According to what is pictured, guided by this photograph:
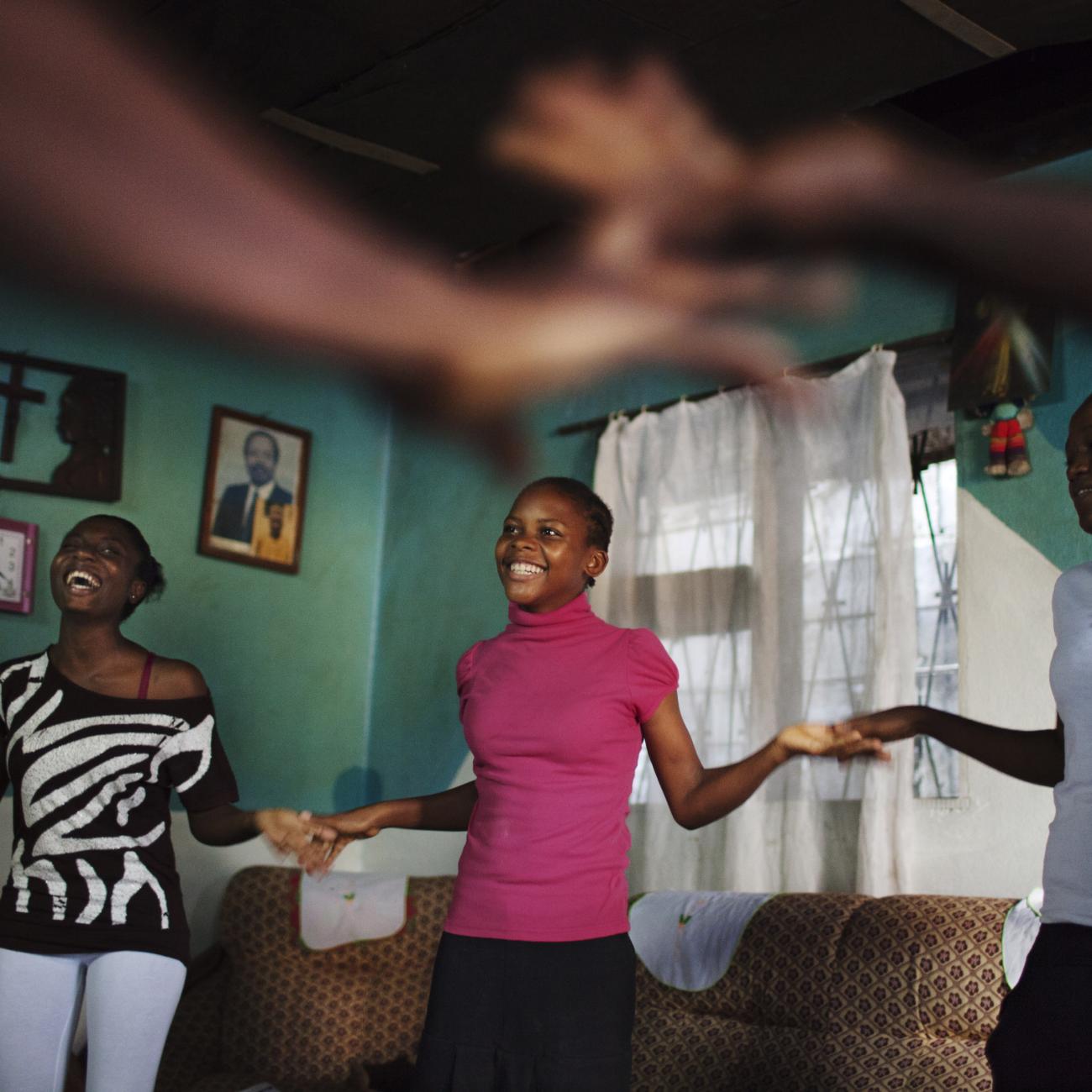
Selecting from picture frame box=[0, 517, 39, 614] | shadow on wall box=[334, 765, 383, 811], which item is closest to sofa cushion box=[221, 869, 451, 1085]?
shadow on wall box=[334, 765, 383, 811]

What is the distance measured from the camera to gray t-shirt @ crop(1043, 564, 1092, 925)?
151 cm

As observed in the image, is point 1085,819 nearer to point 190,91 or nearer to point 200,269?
point 190,91

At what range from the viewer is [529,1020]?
5.94 feet

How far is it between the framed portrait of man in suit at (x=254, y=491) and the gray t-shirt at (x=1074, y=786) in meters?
3.45

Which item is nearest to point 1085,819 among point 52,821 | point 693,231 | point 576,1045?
point 576,1045

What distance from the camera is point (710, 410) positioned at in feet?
13.6

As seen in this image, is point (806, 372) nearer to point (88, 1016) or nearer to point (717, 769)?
→ point (717, 769)

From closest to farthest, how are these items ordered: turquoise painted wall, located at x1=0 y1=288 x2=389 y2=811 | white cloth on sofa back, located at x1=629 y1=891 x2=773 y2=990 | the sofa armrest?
white cloth on sofa back, located at x1=629 y1=891 x2=773 y2=990
the sofa armrest
turquoise painted wall, located at x1=0 y1=288 x2=389 y2=811

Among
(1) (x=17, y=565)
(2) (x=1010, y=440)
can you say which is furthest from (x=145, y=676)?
(2) (x=1010, y=440)

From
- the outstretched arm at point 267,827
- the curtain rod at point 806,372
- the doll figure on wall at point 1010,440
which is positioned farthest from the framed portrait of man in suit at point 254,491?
the doll figure on wall at point 1010,440

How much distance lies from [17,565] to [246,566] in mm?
871

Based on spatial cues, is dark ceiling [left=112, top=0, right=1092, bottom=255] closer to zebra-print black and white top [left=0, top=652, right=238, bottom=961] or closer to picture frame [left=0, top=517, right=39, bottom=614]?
picture frame [left=0, top=517, right=39, bottom=614]

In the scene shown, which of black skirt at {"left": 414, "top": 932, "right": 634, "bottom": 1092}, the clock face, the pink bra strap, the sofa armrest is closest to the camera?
black skirt at {"left": 414, "top": 932, "right": 634, "bottom": 1092}

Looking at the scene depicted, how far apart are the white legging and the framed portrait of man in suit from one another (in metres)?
2.49
